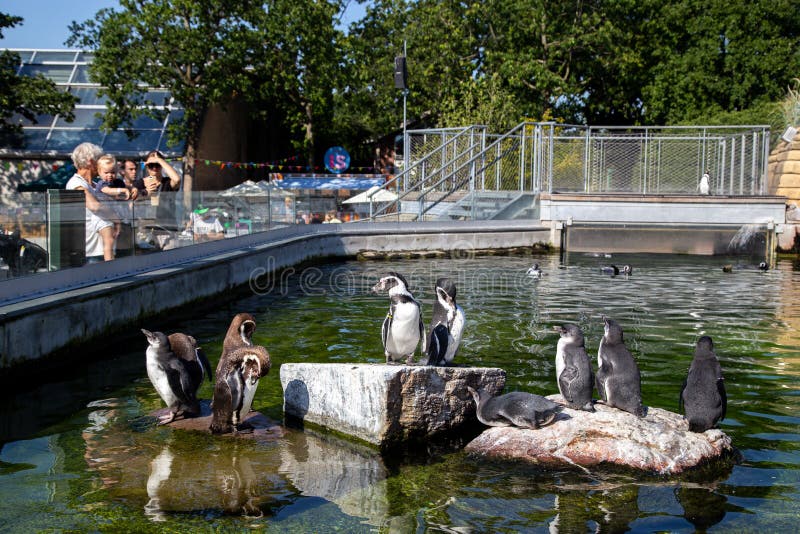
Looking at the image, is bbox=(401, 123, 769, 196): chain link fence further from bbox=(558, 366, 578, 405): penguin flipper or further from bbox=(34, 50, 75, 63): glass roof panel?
bbox=(34, 50, 75, 63): glass roof panel

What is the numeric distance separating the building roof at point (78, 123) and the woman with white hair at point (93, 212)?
28486 millimetres

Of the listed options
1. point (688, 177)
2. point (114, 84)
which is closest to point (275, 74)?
point (114, 84)

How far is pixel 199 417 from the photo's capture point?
8.25 m

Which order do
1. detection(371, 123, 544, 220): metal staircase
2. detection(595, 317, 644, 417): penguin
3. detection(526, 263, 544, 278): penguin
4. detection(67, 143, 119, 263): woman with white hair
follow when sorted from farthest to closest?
detection(371, 123, 544, 220): metal staircase
detection(526, 263, 544, 278): penguin
detection(67, 143, 119, 263): woman with white hair
detection(595, 317, 644, 417): penguin

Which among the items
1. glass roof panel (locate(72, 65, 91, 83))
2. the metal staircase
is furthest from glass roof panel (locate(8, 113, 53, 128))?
the metal staircase

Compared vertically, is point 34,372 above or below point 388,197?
below

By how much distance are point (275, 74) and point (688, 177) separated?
79.3ft

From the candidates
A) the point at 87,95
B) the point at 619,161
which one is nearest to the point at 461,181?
the point at 619,161

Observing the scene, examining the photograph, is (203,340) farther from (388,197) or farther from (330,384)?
(388,197)

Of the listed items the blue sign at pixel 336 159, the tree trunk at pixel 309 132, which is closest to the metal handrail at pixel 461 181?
the tree trunk at pixel 309 132

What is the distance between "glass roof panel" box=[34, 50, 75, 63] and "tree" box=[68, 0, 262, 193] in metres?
4.22

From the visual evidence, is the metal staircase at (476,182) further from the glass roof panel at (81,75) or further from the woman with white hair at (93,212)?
the glass roof panel at (81,75)

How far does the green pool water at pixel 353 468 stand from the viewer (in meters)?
6.00

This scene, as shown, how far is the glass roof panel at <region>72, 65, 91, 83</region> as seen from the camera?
44166 millimetres
